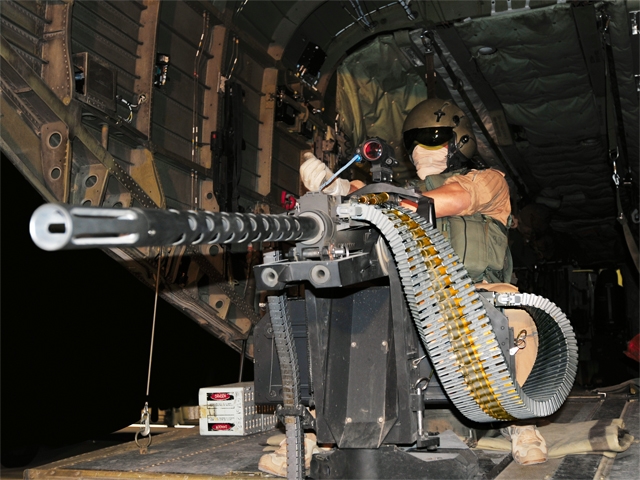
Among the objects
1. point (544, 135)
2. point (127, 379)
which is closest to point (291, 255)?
point (127, 379)

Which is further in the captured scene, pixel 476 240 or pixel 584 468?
pixel 476 240

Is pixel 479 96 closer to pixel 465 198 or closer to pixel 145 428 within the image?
pixel 465 198

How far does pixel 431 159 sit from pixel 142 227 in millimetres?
2413

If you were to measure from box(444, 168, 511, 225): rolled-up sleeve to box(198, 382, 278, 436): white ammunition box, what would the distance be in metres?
1.85

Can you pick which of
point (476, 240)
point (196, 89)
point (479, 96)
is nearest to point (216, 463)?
point (476, 240)

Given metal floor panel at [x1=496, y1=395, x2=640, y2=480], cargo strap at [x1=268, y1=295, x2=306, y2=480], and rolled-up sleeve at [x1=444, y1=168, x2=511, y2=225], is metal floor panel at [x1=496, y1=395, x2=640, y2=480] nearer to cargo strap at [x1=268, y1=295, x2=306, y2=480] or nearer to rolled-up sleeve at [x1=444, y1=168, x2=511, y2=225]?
cargo strap at [x1=268, y1=295, x2=306, y2=480]

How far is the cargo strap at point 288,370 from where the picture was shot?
2.73 metres

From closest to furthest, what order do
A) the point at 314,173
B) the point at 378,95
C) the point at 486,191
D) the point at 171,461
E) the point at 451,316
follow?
the point at 451,316
the point at 314,173
the point at 486,191
the point at 171,461
the point at 378,95

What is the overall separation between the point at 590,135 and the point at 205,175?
486 centimetres

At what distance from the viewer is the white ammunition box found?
4.30 m

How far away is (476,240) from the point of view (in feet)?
11.3

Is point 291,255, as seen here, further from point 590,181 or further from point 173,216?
point 590,181

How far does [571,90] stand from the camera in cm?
704

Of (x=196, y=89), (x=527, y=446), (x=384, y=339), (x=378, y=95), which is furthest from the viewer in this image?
(x=378, y=95)
